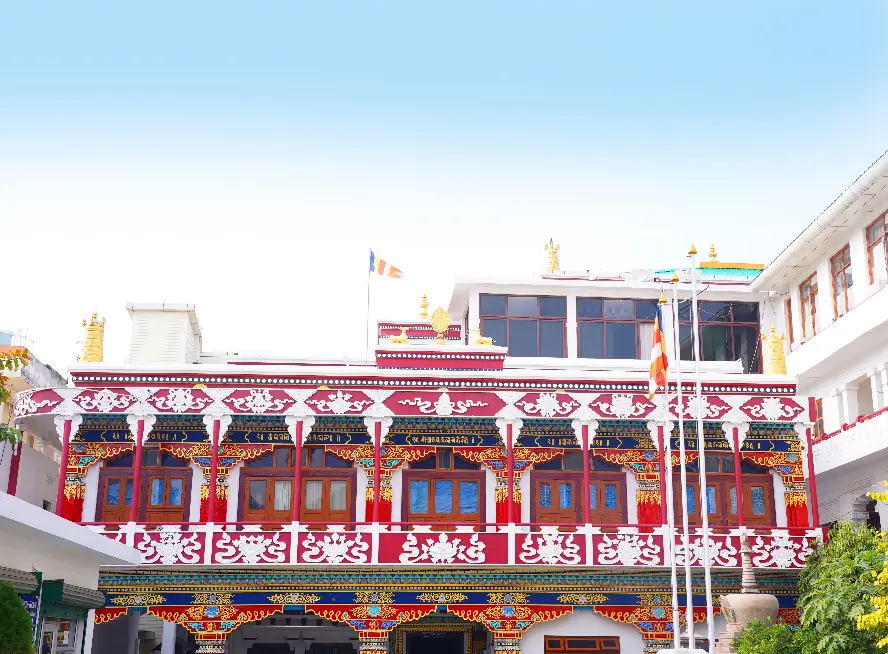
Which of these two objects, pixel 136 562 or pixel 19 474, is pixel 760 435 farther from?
pixel 19 474

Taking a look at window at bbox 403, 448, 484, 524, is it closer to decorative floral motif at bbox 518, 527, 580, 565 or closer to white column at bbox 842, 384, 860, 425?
decorative floral motif at bbox 518, 527, 580, 565

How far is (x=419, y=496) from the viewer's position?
31688 mm

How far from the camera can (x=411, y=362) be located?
33250mm

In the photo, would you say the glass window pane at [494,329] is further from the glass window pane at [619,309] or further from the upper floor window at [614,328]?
the glass window pane at [619,309]

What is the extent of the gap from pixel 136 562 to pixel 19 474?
8004 millimetres

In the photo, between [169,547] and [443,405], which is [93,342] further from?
[443,405]

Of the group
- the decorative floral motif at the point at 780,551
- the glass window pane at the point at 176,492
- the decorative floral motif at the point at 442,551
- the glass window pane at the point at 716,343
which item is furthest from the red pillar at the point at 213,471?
the glass window pane at the point at 716,343

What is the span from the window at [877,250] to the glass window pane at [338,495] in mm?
15850

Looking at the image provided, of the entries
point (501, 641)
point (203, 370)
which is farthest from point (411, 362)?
point (501, 641)

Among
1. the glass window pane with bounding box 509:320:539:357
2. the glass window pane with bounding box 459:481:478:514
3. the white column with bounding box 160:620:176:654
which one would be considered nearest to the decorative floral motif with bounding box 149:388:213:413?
the white column with bounding box 160:620:176:654

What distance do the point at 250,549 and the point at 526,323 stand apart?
12.6m

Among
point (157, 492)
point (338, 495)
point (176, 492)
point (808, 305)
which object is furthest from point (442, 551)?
point (808, 305)

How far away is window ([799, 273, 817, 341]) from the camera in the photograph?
3519 cm

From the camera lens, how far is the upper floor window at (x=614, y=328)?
3700 centimetres
